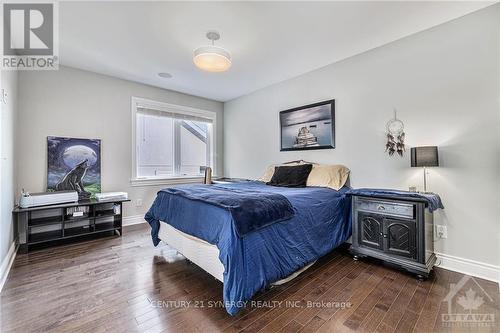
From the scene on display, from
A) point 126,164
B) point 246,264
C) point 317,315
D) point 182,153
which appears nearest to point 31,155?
point 126,164

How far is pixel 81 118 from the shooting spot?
3461 mm

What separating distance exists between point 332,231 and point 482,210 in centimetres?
139

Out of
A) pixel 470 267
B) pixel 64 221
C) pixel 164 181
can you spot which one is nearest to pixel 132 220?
pixel 164 181

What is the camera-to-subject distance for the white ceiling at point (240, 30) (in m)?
2.10

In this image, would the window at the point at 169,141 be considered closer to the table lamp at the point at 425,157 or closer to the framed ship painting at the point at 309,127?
the framed ship painting at the point at 309,127

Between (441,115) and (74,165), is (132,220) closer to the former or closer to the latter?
(74,165)

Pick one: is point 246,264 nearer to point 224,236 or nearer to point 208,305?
point 224,236

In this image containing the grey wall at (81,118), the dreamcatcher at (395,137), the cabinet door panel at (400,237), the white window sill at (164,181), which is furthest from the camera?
the white window sill at (164,181)

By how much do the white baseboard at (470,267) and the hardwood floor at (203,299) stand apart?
84 mm

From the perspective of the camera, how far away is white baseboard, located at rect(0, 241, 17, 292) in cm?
203
